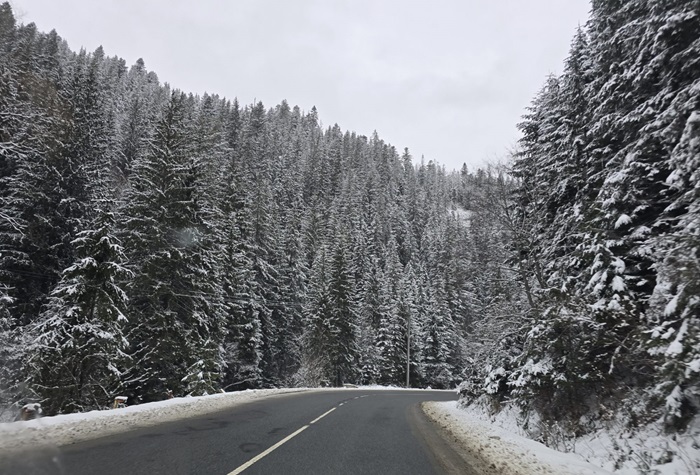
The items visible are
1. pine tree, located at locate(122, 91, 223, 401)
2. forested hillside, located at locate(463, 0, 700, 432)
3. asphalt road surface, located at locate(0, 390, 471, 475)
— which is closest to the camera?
asphalt road surface, located at locate(0, 390, 471, 475)

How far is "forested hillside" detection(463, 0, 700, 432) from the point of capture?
7.35 meters

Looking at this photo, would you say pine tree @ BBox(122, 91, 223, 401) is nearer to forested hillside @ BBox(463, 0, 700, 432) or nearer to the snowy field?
forested hillside @ BBox(463, 0, 700, 432)

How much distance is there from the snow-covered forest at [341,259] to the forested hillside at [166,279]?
0.14 metres

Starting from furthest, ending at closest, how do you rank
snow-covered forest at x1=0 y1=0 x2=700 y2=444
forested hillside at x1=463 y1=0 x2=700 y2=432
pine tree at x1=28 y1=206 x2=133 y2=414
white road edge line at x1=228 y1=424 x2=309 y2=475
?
pine tree at x1=28 y1=206 x2=133 y2=414 < snow-covered forest at x1=0 y1=0 x2=700 y2=444 < forested hillside at x1=463 y1=0 x2=700 y2=432 < white road edge line at x1=228 y1=424 x2=309 y2=475

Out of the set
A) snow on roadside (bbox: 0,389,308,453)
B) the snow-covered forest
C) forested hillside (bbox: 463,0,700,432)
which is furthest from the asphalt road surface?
the snow-covered forest

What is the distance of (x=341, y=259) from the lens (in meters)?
46.0

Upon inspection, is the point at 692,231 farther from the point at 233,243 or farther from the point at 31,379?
the point at 233,243

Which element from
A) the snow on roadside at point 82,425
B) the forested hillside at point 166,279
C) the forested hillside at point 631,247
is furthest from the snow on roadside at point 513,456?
the forested hillside at point 166,279

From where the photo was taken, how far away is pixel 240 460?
21.4ft

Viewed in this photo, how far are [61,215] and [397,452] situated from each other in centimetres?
2547

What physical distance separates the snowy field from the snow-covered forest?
60cm

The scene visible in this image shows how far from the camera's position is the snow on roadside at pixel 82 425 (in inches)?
267

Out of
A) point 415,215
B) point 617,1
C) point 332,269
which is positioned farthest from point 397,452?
point 415,215

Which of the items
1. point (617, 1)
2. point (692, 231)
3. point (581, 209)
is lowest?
point (692, 231)
